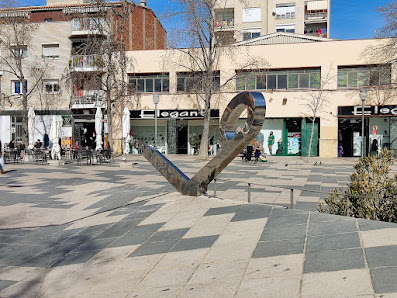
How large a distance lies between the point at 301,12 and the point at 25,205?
132 ft

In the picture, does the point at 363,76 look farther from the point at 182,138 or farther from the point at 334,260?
the point at 334,260

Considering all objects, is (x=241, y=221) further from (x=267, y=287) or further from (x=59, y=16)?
(x=59, y=16)

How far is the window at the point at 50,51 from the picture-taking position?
32938 millimetres

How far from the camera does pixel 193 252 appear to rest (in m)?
5.20

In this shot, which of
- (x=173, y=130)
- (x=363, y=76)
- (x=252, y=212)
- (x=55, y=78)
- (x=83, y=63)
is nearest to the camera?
(x=252, y=212)

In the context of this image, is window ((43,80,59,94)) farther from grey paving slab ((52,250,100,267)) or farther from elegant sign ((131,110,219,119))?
grey paving slab ((52,250,100,267))

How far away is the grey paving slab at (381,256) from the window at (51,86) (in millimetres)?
31857

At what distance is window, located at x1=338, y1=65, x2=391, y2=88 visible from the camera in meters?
25.8

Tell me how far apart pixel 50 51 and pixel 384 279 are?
34.3m

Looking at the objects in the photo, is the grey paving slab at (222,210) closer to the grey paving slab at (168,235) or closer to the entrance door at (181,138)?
the grey paving slab at (168,235)

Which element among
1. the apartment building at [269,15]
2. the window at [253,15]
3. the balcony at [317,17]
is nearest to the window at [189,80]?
the apartment building at [269,15]

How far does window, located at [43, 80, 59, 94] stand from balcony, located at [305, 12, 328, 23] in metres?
28.5

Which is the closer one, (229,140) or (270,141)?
(229,140)

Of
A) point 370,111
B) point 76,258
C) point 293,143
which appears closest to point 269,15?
point 293,143
